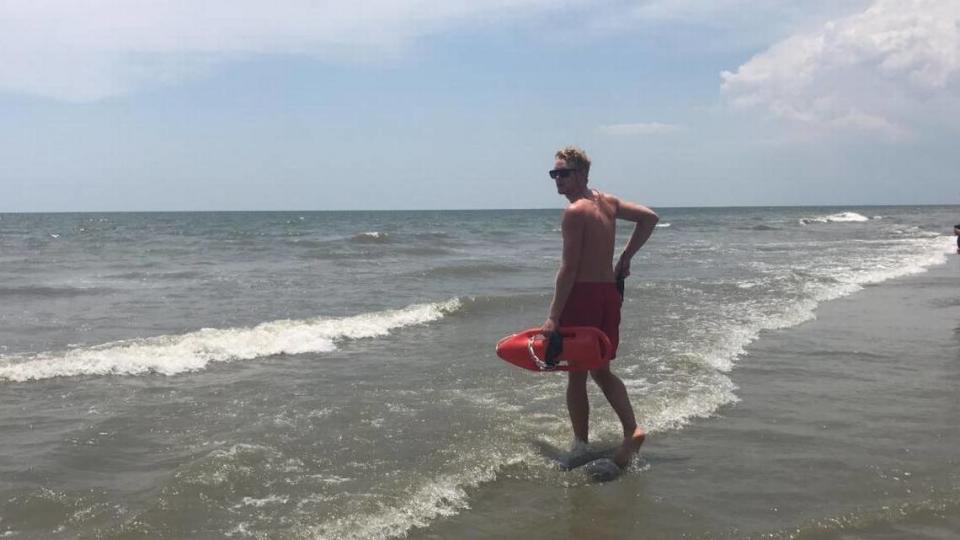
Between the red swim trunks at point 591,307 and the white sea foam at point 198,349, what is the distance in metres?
4.71

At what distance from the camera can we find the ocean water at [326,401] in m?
4.10

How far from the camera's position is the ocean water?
410cm

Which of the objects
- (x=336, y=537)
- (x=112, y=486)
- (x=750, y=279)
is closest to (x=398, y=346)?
(x=112, y=486)

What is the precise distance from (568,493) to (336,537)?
1.35m

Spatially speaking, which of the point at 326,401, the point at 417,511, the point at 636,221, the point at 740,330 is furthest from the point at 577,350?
the point at 740,330

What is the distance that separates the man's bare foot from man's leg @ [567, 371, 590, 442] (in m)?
0.29

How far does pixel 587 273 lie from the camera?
4727 millimetres

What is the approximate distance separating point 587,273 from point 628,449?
114 centimetres

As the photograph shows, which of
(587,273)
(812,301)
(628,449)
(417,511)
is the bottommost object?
(417,511)

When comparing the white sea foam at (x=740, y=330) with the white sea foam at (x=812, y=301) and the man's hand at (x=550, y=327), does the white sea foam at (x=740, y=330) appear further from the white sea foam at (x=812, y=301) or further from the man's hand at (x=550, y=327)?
the man's hand at (x=550, y=327)

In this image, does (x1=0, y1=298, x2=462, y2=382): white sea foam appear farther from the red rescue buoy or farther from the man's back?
the man's back

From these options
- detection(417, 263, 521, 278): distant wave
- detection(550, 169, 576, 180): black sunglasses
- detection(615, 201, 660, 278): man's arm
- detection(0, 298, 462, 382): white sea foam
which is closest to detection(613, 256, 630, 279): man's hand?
detection(615, 201, 660, 278): man's arm

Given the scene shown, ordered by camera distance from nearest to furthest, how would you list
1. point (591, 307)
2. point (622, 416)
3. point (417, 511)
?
1. point (417, 511)
2. point (591, 307)
3. point (622, 416)

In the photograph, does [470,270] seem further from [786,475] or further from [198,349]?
[786,475]
